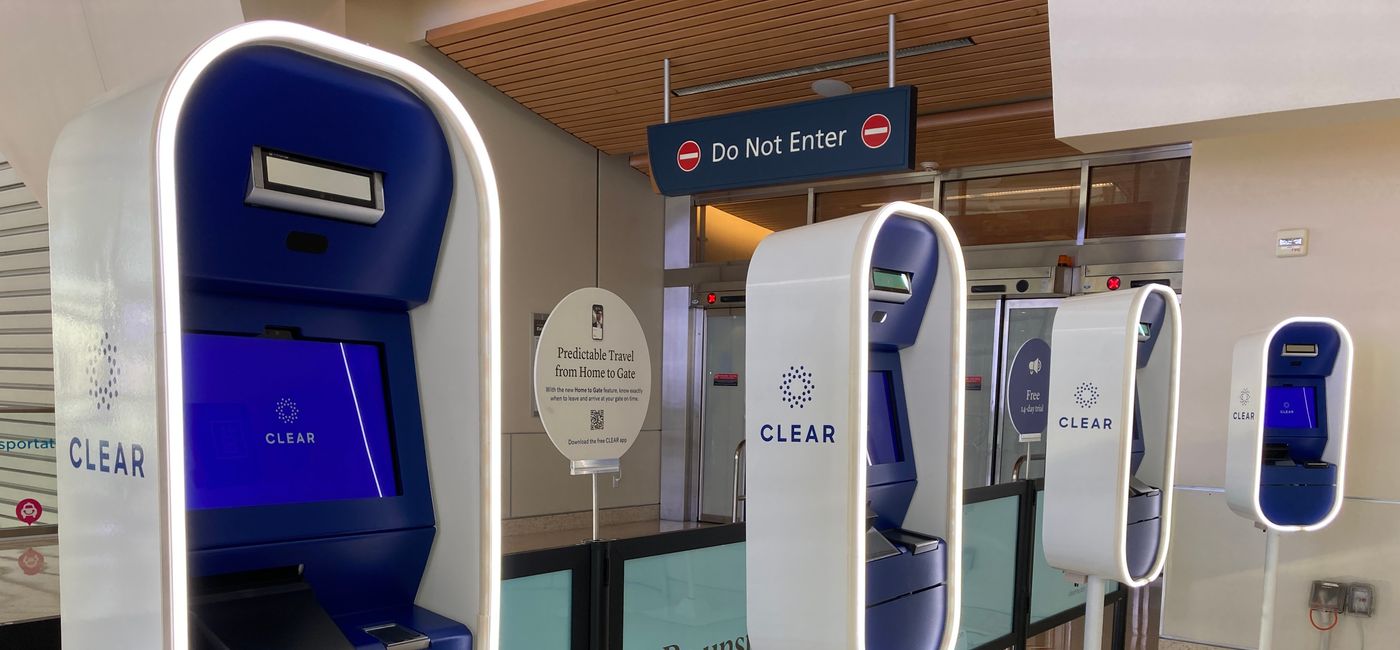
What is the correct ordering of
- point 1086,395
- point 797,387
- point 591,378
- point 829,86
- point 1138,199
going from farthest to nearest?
point 1138,199 → point 829,86 → point 1086,395 → point 591,378 → point 797,387

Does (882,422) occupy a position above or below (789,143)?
below

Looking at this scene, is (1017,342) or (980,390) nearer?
(1017,342)

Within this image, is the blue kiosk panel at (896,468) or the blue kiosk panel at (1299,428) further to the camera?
the blue kiosk panel at (1299,428)

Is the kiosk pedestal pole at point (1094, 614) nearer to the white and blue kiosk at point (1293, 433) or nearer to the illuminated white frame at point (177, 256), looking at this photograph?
the white and blue kiosk at point (1293, 433)

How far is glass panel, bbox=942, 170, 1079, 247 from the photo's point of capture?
302 inches

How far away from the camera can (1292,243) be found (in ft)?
16.4

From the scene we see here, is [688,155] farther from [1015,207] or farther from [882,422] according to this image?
[1015,207]

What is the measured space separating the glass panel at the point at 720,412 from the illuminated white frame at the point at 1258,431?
4888 millimetres

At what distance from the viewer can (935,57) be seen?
19.9ft

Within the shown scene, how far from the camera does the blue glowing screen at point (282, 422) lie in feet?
4.42

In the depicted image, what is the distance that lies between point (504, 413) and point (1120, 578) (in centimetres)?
505

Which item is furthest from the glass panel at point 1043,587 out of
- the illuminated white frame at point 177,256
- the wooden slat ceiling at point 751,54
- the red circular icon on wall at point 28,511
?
the red circular icon on wall at point 28,511

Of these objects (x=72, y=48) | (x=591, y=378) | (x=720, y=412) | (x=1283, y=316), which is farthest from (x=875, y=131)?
(x=720, y=412)

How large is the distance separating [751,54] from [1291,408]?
3.80 m
